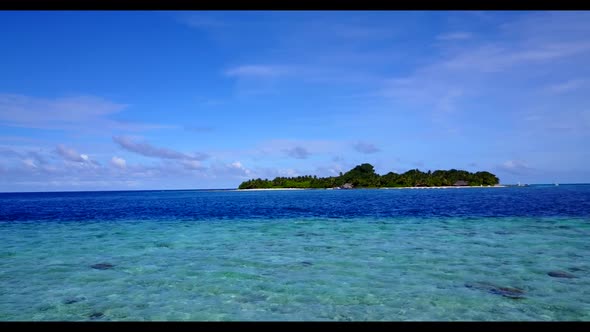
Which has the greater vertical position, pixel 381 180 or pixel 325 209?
pixel 381 180

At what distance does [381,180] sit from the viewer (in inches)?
6703

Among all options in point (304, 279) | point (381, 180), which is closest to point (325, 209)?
point (304, 279)

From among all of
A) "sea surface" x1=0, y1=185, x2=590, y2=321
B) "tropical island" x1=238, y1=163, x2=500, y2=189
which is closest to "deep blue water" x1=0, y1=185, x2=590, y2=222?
"sea surface" x1=0, y1=185, x2=590, y2=321

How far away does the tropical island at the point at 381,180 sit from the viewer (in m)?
163

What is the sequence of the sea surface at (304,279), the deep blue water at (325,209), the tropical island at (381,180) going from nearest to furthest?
the sea surface at (304,279), the deep blue water at (325,209), the tropical island at (381,180)

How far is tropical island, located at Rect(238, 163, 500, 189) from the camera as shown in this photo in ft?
535

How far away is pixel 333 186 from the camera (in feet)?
592

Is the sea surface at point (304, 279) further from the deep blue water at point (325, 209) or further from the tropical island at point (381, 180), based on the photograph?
the tropical island at point (381, 180)

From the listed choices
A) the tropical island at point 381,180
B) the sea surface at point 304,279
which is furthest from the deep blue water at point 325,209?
the tropical island at point 381,180

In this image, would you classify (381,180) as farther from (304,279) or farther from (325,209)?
(304,279)

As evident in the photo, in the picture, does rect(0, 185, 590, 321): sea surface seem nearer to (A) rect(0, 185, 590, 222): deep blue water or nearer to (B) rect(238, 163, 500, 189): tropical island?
(A) rect(0, 185, 590, 222): deep blue water

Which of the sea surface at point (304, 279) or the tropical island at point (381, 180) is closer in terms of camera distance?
the sea surface at point (304, 279)
